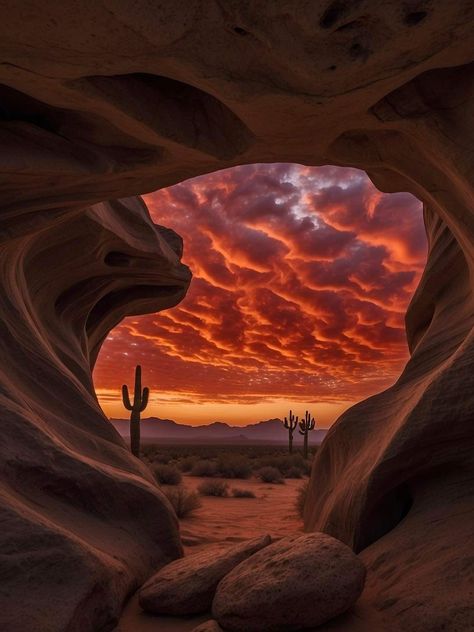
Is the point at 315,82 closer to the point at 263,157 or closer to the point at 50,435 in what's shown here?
the point at 263,157

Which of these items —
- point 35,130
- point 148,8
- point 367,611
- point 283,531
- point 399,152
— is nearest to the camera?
point 148,8

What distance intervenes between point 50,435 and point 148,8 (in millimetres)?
3153

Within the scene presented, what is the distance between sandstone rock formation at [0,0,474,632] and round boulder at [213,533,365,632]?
286mm

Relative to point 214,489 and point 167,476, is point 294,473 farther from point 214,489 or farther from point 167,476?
point 214,489

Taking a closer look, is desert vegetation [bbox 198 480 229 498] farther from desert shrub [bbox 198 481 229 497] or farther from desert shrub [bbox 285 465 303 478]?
desert shrub [bbox 285 465 303 478]

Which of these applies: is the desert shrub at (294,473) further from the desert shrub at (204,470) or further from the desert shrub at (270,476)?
the desert shrub at (204,470)

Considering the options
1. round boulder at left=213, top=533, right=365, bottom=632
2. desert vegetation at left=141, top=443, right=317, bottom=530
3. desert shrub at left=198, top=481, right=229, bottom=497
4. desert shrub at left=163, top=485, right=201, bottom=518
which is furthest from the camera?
desert shrub at left=198, top=481, right=229, bottom=497

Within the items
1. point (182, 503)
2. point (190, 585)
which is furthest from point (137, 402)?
point (190, 585)

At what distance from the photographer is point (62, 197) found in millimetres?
4512

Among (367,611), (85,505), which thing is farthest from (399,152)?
(85,505)

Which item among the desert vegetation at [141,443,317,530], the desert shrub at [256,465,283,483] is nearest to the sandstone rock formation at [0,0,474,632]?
the desert vegetation at [141,443,317,530]

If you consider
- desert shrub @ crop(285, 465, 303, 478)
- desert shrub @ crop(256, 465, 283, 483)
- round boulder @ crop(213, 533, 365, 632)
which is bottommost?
desert shrub @ crop(285, 465, 303, 478)

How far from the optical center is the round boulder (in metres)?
2.61

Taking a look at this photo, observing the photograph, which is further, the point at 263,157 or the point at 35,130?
the point at 263,157
